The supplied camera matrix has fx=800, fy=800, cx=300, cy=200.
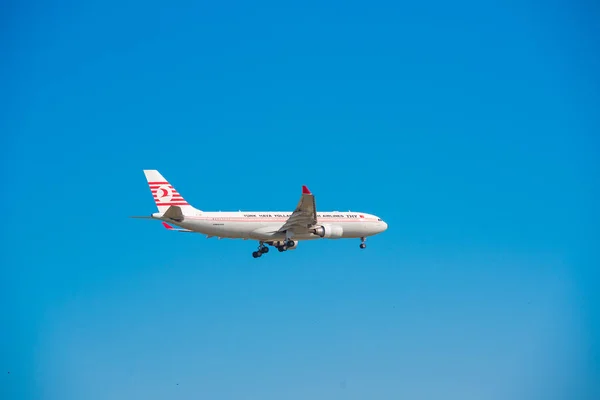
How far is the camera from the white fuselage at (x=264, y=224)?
62812 mm

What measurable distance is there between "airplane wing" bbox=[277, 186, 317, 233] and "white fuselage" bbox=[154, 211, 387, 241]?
100 centimetres

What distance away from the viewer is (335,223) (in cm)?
7000

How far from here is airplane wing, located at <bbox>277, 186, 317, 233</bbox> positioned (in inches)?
2450

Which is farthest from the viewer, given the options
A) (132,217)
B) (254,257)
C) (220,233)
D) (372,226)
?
(372,226)

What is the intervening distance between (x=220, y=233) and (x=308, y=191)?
8021mm

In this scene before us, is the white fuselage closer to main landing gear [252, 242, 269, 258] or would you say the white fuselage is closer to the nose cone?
the nose cone

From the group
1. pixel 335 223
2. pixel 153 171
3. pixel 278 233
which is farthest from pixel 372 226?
pixel 153 171

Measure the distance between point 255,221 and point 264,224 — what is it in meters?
1.10

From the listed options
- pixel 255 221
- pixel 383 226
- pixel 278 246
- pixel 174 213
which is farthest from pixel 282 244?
pixel 383 226

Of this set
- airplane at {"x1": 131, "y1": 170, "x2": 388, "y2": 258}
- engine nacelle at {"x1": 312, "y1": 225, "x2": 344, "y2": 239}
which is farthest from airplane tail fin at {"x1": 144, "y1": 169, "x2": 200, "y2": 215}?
engine nacelle at {"x1": 312, "y1": 225, "x2": 344, "y2": 239}

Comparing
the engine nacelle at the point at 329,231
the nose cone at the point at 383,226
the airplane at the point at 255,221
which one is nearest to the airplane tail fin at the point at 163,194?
the airplane at the point at 255,221

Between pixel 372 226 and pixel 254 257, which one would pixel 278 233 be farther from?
pixel 372 226

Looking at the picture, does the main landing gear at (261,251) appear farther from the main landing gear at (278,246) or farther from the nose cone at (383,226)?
the nose cone at (383,226)

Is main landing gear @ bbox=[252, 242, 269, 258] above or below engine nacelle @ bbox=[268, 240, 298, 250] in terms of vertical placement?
below
